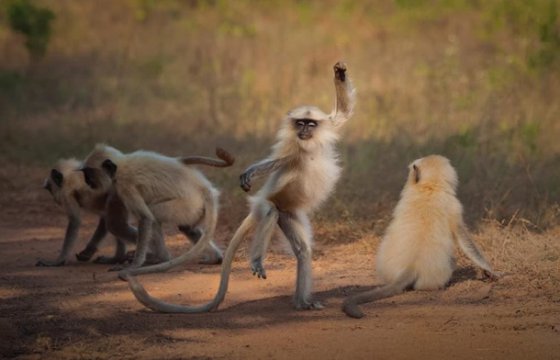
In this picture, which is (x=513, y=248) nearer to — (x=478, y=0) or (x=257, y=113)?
(x=257, y=113)

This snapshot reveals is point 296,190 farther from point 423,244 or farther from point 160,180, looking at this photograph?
point 160,180

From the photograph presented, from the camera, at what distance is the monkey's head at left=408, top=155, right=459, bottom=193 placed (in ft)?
22.1

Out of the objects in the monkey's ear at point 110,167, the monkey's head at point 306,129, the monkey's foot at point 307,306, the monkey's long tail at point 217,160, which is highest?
the monkey's head at point 306,129

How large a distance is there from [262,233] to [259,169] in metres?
0.44

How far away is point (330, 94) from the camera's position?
13648 mm

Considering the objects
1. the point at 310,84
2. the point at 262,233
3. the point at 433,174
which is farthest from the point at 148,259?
the point at 310,84

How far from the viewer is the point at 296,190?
256 inches

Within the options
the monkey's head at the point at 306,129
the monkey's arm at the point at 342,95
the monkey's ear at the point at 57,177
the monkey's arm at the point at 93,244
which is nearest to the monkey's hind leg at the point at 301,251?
the monkey's head at the point at 306,129

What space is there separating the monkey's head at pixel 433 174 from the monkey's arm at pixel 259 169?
100 centimetres

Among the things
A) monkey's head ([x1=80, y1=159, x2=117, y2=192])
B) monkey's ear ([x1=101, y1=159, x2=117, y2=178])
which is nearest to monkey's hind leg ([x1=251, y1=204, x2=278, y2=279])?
monkey's ear ([x1=101, y1=159, x2=117, y2=178])

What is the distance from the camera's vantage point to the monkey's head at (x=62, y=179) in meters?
8.20

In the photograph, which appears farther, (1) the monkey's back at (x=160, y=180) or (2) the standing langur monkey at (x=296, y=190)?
(1) the monkey's back at (x=160, y=180)

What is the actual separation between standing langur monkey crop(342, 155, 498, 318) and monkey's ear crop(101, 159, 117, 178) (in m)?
2.38

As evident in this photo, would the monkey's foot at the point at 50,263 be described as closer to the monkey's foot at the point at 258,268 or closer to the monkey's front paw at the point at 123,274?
the monkey's front paw at the point at 123,274
